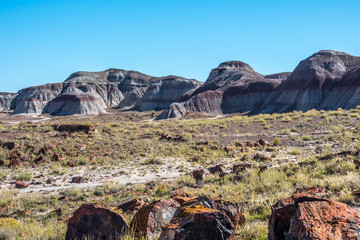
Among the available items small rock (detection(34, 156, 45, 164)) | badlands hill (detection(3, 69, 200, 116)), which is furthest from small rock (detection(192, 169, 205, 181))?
badlands hill (detection(3, 69, 200, 116))

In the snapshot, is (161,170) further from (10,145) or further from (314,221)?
(314,221)

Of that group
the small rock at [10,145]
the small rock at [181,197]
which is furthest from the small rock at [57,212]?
the small rock at [10,145]

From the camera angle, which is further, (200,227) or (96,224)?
(96,224)

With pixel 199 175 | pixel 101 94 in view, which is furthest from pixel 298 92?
pixel 101 94

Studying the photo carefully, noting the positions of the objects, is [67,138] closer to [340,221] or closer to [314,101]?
[340,221]

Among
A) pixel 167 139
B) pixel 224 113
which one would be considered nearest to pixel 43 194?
pixel 167 139

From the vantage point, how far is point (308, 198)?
295 cm

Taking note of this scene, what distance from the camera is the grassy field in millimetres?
5930

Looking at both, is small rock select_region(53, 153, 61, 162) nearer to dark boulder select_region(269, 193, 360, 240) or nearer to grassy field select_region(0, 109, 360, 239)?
grassy field select_region(0, 109, 360, 239)

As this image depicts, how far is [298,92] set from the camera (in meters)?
54.7

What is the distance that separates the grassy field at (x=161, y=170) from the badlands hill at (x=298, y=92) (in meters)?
25.0

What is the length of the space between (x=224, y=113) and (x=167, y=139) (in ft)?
147

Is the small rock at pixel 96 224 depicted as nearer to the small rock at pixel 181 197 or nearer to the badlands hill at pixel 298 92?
the small rock at pixel 181 197

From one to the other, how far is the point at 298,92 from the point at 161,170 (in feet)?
163
